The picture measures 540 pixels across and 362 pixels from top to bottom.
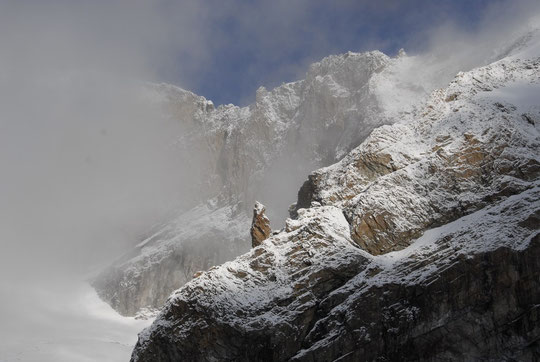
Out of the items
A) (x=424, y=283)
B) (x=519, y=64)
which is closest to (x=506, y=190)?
(x=424, y=283)

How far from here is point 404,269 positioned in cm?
6831

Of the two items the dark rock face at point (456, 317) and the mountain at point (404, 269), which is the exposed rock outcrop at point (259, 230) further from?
the dark rock face at point (456, 317)

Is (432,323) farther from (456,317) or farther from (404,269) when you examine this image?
(404,269)

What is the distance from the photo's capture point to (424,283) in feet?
215

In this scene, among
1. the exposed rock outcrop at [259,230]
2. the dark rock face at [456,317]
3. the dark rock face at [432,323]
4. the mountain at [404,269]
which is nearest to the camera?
the dark rock face at [456,317]

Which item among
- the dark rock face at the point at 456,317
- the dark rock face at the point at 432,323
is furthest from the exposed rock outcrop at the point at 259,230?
the dark rock face at the point at 456,317

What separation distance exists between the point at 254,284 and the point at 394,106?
355ft

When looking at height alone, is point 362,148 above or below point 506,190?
above

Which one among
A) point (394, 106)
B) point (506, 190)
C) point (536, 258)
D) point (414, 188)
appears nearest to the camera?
point (536, 258)

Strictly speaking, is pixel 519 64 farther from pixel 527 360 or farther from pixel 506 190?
pixel 527 360

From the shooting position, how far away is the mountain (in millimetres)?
63469

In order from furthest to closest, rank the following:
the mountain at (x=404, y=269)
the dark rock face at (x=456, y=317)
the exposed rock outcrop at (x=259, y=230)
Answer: the exposed rock outcrop at (x=259, y=230), the mountain at (x=404, y=269), the dark rock face at (x=456, y=317)

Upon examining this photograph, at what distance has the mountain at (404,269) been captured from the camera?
63.5 meters

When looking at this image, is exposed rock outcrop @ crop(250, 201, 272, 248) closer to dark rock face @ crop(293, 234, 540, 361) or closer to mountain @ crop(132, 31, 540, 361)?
mountain @ crop(132, 31, 540, 361)
